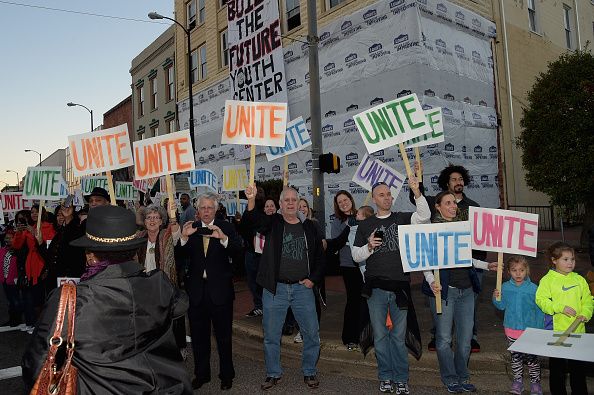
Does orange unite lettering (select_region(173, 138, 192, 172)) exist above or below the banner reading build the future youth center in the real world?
below

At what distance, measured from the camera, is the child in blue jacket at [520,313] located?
4.14 metres

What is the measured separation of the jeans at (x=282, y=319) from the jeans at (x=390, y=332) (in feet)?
2.13

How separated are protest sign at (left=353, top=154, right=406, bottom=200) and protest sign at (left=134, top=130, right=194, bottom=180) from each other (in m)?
2.68

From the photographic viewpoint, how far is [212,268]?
186 inches

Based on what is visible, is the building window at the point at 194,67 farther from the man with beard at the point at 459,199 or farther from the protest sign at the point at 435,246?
the protest sign at the point at 435,246

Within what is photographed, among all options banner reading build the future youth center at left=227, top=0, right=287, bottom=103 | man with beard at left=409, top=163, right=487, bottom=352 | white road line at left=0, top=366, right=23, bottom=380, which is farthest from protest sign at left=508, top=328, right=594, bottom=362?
banner reading build the future youth center at left=227, top=0, right=287, bottom=103

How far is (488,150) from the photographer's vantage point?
48.5ft

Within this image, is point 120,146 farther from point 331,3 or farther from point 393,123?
point 331,3

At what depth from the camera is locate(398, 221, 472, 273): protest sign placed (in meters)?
4.21

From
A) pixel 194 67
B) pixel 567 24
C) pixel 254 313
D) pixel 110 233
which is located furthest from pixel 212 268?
pixel 567 24

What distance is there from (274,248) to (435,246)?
5.17 feet

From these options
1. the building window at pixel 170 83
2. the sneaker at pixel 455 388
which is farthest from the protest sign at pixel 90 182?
the building window at pixel 170 83

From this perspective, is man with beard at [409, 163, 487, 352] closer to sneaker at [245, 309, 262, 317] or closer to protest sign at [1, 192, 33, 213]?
sneaker at [245, 309, 262, 317]

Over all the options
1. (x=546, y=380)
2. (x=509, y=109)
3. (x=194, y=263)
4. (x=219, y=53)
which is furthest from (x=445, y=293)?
(x=219, y=53)
